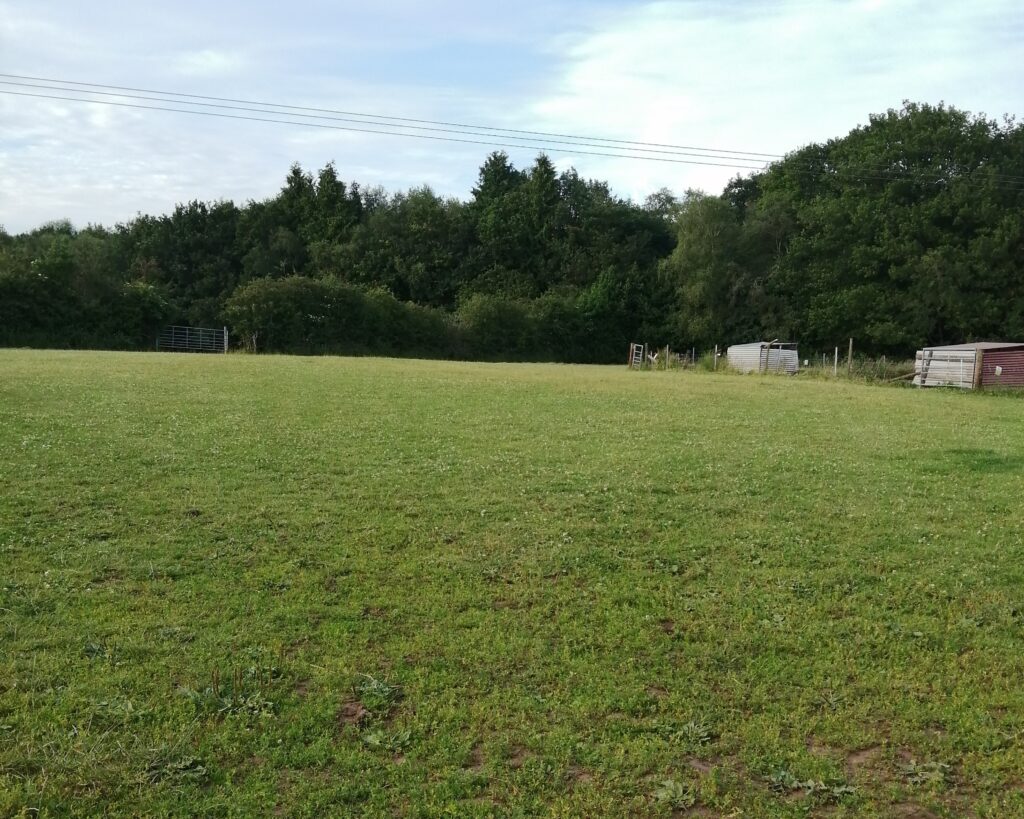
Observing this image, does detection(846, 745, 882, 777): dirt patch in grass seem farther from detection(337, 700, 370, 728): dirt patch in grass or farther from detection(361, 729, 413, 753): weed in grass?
detection(337, 700, 370, 728): dirt patch in grass

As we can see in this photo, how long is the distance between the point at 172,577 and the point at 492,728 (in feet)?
11.0

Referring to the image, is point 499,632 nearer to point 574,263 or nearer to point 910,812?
point 910,812

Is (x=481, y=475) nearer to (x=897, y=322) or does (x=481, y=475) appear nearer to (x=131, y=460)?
(x=131, y=460)

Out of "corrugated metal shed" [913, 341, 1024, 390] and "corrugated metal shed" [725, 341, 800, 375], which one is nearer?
"corrugated metal shed" [913, 341, 1024, 390]

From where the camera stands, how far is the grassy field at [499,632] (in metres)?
4.14

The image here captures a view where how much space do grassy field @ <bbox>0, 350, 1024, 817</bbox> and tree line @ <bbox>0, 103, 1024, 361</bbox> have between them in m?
47.1

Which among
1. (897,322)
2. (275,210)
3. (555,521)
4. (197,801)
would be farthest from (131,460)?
(275,210)

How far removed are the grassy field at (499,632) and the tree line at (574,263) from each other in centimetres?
4714

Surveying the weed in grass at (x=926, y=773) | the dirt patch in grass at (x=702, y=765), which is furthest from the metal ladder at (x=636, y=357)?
the dirt patch in grass at (x=702, y=765)

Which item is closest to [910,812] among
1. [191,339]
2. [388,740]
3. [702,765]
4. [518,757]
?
[702,765]

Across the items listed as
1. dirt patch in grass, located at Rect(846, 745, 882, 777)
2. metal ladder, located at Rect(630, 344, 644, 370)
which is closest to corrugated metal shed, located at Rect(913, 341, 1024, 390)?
metal ladder, located at Rect(630, 344, 644, 370)

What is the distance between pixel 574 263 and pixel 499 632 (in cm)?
7295

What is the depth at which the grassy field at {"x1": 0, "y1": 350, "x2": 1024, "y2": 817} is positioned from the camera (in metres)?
4.14

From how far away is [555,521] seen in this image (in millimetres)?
8492
